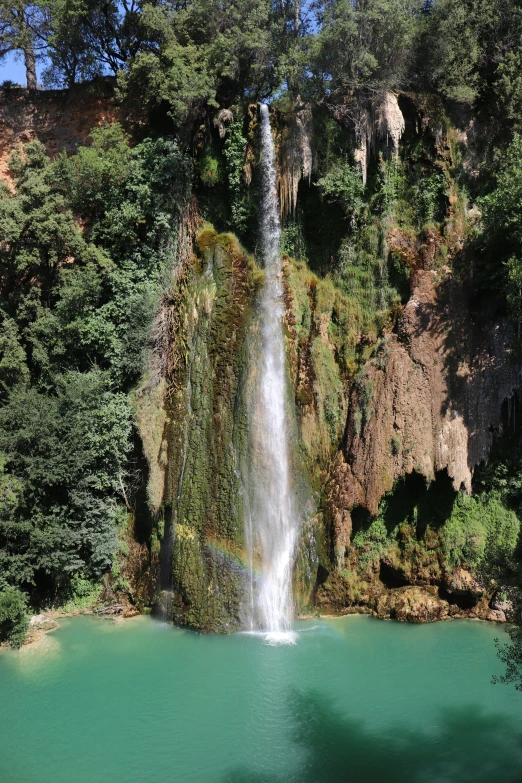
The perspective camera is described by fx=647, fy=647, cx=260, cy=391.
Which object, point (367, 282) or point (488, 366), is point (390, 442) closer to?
point (488, 366)

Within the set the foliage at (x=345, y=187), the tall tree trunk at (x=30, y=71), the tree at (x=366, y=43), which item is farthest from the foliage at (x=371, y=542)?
the tall tree trunk at (x=30, y=71)

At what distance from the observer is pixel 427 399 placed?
1527 cm

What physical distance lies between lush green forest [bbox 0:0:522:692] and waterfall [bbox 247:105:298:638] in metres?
1.45

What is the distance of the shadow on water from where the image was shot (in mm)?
9500

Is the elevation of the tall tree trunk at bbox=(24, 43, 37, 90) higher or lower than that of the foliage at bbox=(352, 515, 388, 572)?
higher

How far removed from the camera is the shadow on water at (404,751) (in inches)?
374

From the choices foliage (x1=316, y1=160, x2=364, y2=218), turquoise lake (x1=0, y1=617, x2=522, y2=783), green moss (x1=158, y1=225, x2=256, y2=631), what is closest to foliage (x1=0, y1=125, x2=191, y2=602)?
green moss (x1=158, y1=225, x2=256, y2=631)

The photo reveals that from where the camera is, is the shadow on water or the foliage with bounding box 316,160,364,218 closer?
the shadow on water

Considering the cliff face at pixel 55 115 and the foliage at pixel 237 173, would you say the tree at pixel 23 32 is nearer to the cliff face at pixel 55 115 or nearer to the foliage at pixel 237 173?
the cliff face at pixel 55 115

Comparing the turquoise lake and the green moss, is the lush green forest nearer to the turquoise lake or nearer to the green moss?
the green moss

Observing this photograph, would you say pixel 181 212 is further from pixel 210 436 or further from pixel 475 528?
pixel 475 528

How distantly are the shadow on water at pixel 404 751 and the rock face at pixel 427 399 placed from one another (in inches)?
191

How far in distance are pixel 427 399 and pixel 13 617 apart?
411 inches

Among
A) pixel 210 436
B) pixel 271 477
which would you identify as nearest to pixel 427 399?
A: pixel 271 477
